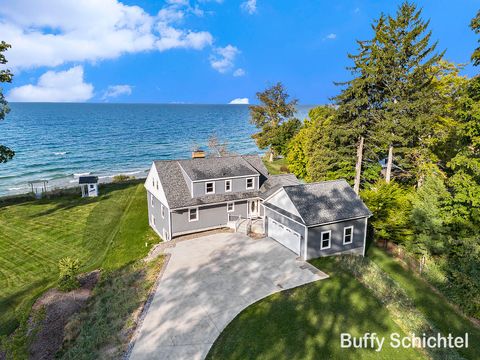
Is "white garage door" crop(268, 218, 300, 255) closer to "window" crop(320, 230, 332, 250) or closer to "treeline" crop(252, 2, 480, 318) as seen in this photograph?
"window" crop(320, 230, 332, 250)

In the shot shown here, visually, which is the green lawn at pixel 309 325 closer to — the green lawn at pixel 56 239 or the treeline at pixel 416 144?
the treeline at pixel 416 144

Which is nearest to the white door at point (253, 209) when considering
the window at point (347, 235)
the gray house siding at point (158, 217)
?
the gray house siding at point (158, 217)

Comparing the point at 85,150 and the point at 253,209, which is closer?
the point at 253,209

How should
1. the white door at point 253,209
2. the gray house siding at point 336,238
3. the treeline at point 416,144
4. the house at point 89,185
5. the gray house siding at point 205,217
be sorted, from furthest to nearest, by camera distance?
the house at point 89,185 < the white door at point 253,209 < the gray house siding at point 205,217 < the gray house siding at point 336,238 < the treeline at point 416,144

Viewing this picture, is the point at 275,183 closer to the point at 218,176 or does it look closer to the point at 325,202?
the point at 218,176

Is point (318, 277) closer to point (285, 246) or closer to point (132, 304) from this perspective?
point (285, 246)

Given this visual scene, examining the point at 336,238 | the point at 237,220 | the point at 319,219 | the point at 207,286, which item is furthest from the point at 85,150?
the point at 336,238
